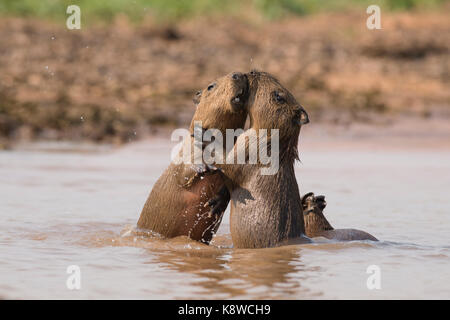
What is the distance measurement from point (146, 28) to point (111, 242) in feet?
39.8

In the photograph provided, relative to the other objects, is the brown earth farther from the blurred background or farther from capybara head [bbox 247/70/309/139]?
capybara head [bbox 247/70/309/139]

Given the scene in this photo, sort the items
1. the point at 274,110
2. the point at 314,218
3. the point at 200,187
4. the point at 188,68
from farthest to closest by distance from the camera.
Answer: the point at 188,68
the point at 314,218
the point at 200,187
the point at 274,110

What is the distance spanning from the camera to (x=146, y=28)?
712 inches

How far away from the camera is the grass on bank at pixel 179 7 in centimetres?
1870

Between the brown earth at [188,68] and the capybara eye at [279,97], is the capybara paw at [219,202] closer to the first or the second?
the capybara eye at [279,97]

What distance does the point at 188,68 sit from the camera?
16.5m

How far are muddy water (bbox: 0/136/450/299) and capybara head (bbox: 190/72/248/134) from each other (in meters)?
0.85

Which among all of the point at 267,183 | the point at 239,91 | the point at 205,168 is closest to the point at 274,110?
the point at 239,91

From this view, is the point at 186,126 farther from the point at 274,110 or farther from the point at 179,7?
the point at 274,110

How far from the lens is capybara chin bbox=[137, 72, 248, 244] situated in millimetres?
5918

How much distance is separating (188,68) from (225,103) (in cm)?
1062

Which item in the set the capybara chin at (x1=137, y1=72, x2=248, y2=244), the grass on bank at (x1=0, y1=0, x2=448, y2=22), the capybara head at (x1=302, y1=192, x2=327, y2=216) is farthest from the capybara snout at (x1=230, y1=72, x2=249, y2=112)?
the grass on bank at (x1=0, y1=0, x2=448, y2=22)

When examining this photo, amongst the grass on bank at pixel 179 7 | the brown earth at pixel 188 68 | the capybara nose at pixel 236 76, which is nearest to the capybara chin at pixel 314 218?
the capybara nose at pixel 236 76
